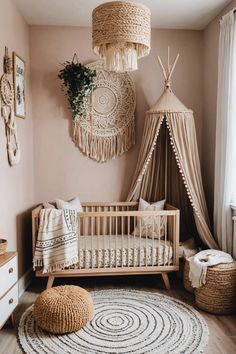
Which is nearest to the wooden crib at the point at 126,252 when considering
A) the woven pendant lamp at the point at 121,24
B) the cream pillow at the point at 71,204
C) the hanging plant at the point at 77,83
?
the cream pillow at the point at 71,204

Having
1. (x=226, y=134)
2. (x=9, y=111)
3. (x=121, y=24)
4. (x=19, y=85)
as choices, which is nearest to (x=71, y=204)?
(x=9, y=111)

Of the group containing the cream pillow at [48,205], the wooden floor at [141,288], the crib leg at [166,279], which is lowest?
the wooden floor at [141,288]

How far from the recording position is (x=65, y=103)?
159 inches

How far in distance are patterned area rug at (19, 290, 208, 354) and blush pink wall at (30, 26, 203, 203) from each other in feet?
4.55

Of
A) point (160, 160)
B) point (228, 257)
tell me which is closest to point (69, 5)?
point (160, 160)

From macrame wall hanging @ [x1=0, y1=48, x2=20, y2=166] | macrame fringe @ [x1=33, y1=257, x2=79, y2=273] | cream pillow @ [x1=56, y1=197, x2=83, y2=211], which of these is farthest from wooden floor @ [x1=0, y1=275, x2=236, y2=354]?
macrame wall hanging @ [x1=0, y1=48, x2=20, y2=166]

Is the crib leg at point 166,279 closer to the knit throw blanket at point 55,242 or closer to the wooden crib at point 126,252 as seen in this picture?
the wooden crib at point 126,252

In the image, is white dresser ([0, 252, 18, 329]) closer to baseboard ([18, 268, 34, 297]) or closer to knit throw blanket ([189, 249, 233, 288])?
baseboard ([18, 268, 34, 297])

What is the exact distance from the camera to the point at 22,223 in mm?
3592

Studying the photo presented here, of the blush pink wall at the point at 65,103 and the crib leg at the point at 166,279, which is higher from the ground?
the blush pink wall at the point at 65,103

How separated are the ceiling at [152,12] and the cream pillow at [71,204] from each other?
76.4 inches

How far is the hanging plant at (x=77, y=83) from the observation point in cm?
382

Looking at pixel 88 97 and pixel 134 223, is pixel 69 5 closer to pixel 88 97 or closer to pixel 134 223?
pixel 88 97

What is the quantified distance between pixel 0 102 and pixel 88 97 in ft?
4.27
